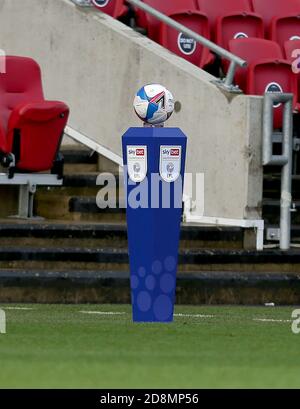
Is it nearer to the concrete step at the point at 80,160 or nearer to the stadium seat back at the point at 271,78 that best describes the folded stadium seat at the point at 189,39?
the stadium seat back at the point at 271,78

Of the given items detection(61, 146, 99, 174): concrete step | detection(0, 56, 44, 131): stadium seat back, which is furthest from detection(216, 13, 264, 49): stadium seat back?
detection(0, 56, 44, 131): stadium seat back

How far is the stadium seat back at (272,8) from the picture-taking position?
55.9 feet

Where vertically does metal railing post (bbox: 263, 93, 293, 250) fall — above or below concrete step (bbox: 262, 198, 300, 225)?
above

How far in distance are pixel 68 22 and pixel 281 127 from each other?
2336 millimetres

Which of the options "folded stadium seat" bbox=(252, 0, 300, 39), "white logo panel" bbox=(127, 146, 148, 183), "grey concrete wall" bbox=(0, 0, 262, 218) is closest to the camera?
"white logo panel" bbox=(127, 146, 148, 183)

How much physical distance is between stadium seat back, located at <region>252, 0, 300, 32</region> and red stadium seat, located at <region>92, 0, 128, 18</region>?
175cm

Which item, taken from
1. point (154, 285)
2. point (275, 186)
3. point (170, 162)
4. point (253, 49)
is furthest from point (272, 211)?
point (170, 162)

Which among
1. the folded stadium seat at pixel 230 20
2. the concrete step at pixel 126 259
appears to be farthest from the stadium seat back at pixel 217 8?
the concrete step at pixel 126 259

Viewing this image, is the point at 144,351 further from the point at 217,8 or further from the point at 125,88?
the point at 217,8

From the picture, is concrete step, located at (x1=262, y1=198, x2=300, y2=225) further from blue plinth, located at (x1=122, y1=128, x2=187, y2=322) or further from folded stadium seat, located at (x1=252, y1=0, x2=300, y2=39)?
blue plinth, located at (x1=122, y1=128, x2=187, y2=322)

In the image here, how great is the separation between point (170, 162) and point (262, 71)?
4.79m

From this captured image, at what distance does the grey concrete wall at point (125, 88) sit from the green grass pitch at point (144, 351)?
2329 mm

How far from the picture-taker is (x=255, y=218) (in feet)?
46.4

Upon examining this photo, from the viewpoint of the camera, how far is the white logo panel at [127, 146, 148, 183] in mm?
10578
